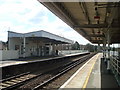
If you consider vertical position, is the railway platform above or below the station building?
below

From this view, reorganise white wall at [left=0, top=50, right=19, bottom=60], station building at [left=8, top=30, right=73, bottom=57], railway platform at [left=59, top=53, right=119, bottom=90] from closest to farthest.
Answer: railway platform at [left=59, top=53, right=119, bottom=90] → white wall at [left=0, top=50, right=19, bottom=60] → station building at [left=8, top=30, right=73, bottom=57]

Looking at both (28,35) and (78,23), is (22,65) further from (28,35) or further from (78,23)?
(28,35)

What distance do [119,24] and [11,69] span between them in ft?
34.3

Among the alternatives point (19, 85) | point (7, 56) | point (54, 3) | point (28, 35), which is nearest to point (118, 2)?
point (54, 3)

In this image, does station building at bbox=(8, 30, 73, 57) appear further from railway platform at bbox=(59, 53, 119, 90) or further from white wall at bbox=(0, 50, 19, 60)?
railway platform at bbox=(59, 53, 119, 90)

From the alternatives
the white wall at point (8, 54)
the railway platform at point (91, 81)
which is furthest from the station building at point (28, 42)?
the railway platform at point (91, 81)

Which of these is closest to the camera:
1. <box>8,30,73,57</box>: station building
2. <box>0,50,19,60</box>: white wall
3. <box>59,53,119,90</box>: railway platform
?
<box>59,53,119,90</box>: railway platform

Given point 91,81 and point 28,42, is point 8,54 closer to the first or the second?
point 28,42

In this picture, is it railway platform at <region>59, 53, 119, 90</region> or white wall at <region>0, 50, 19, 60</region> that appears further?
white wall at <region>0, 50, 19, 60</region>

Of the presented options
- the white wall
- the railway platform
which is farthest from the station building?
the railway platform

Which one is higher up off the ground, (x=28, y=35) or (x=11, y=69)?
(x=28, y=35)

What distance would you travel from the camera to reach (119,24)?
20.1 metres

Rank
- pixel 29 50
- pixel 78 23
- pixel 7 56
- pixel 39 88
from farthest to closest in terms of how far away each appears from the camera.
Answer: pixel 29 50, pixel 7 56, pixel 78 23, pixel 39 88

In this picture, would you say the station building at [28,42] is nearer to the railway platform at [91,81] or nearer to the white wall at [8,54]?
the white wall at [8,54]
